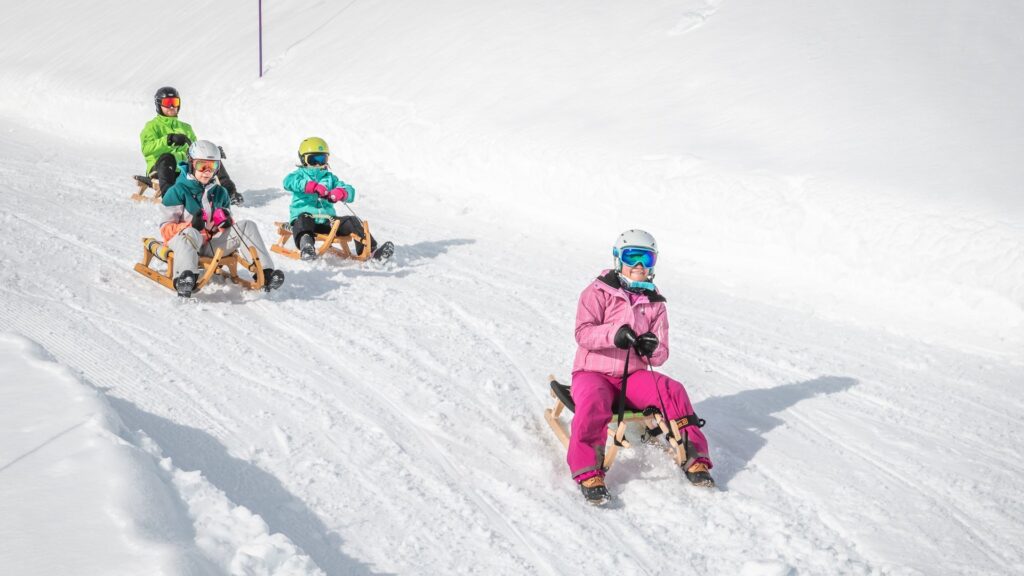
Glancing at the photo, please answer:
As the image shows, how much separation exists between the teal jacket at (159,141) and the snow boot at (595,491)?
7896mm

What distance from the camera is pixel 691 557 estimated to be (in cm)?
375

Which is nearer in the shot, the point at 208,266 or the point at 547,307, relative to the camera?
the point at 208,266

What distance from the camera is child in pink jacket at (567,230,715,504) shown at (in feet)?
14.1

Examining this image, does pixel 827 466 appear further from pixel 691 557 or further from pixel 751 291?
pixel 751 291

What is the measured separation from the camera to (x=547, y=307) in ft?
24.1

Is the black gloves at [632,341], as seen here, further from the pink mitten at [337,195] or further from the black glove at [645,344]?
the pink mitten at [337,195]

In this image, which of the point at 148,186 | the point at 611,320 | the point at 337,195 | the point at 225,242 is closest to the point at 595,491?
the point at 611,320

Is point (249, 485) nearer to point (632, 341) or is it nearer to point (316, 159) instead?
point (632, 341)

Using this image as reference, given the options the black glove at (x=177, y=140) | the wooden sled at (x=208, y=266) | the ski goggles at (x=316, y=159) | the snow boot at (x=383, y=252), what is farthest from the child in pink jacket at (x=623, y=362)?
the black glove at (x=177, y=140)

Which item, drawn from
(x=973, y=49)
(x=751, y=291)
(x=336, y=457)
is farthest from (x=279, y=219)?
(x=973, y=49)

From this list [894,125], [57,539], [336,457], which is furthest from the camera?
[894,125]

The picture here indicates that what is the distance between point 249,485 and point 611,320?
2.08 metres

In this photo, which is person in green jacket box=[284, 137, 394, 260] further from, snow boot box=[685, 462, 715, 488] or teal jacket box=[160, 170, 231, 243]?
snow boot box=[685, 462, 715, 488]

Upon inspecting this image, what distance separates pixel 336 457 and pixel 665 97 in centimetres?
1035
